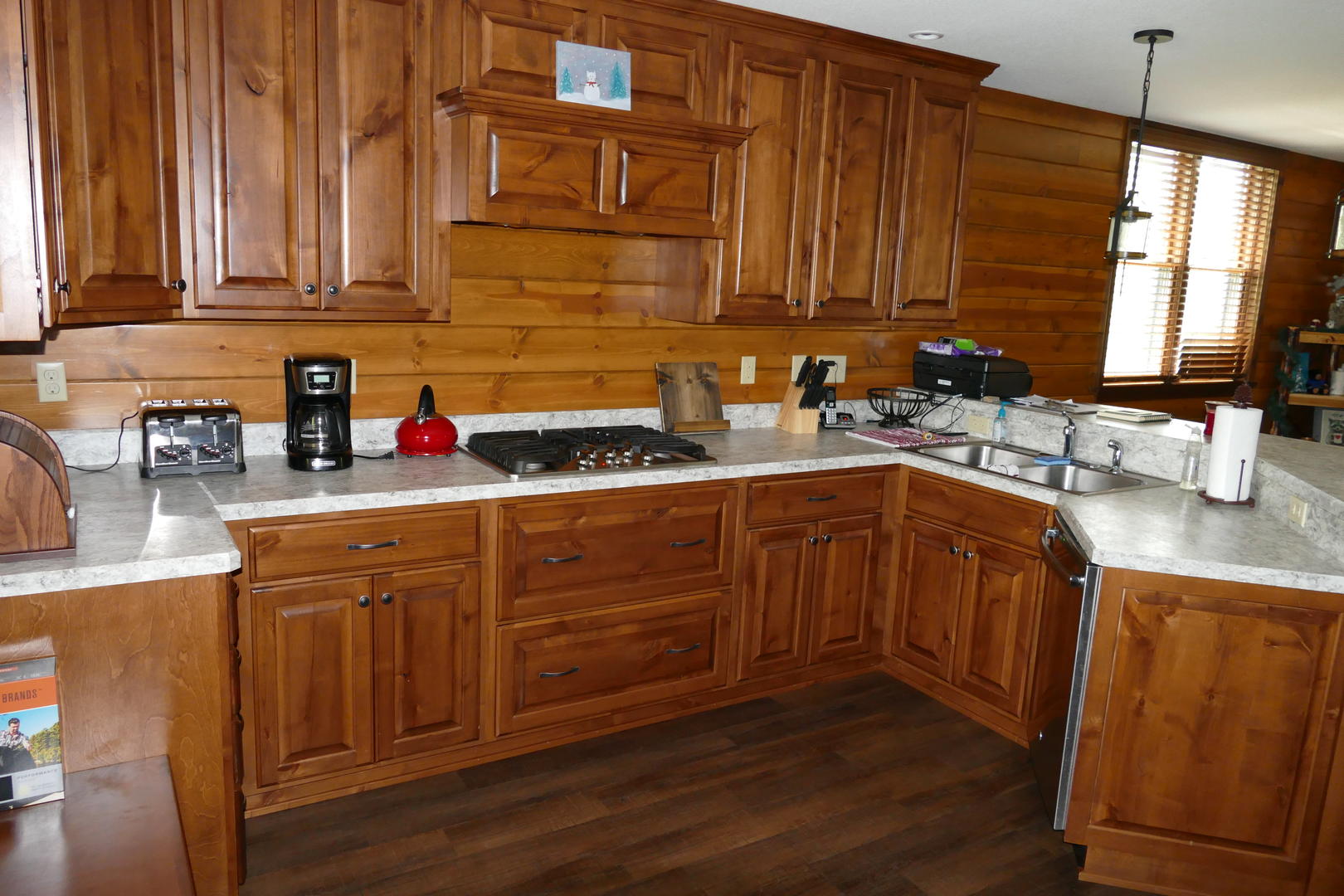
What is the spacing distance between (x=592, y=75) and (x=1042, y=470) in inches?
82.4

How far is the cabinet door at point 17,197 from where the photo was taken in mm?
1746

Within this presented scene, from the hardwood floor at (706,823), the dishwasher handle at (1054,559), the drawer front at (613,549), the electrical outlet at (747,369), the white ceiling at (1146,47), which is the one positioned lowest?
the hardwood floor at (706,823)

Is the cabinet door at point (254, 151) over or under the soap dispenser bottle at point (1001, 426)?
over

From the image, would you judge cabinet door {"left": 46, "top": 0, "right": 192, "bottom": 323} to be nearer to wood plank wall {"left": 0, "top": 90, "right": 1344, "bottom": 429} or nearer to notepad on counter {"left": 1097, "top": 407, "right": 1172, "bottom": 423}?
wood plank wall {"left": 0, "top": 90, "right": 1344, "bottom": 429}

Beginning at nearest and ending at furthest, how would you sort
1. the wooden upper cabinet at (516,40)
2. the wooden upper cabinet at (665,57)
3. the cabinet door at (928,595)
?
1. the wooden upper cabinet at (516,40)
2. the wooden upper cabinet at (665,57)
3. the cabinet door at (928,595)

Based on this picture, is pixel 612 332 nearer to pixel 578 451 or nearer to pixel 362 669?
pixel 578 451

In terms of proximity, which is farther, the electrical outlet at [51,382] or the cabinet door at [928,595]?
the cabinet door at [928,595]

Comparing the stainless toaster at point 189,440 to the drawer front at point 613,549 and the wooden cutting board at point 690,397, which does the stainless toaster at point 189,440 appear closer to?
the drawer front at point 613,549

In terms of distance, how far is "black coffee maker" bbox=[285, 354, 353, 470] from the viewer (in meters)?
2.67

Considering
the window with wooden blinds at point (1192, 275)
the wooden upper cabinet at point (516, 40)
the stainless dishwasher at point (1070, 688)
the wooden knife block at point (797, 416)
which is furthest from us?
the window with wooden blinds at point (1192, 275)

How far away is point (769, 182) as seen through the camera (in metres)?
3.32

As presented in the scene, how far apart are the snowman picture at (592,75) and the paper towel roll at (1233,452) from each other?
200cm

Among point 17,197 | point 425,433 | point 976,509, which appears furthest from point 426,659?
point 976,509

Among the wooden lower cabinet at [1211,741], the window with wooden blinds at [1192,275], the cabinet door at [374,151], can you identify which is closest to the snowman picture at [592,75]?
the cabinet door at [374,151]
